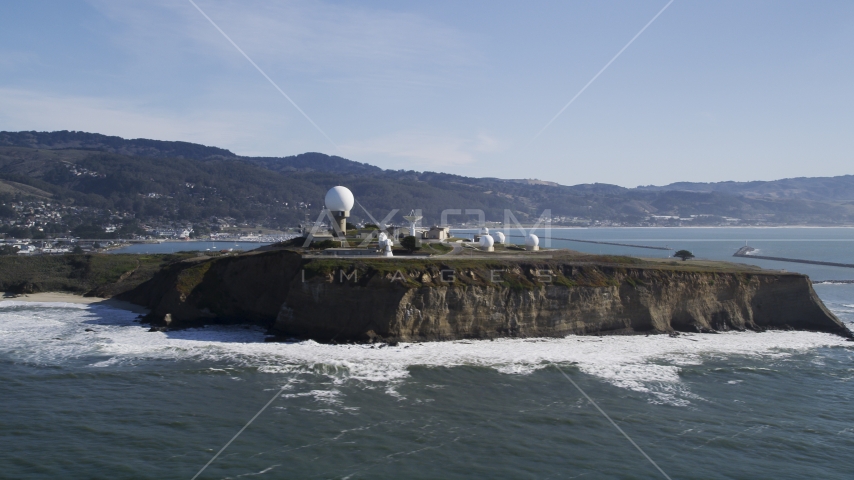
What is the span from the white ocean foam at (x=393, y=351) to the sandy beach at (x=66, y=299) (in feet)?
27.4

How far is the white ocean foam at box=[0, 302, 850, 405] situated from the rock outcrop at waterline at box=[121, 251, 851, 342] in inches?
62.3

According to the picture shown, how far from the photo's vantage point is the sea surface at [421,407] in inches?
829

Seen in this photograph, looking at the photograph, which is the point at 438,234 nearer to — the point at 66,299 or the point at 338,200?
the point at 338,200

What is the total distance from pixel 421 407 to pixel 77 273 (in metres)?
54.1

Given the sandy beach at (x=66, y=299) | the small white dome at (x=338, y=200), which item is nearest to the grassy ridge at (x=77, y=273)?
the sandy beach at (x=66, y=299)

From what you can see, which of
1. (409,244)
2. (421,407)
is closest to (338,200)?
(409,244)

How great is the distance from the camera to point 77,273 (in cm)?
6469

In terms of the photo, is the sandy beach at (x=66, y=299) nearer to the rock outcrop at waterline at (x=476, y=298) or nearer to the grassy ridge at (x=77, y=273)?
the grassy ridge at (x=77, y=273)

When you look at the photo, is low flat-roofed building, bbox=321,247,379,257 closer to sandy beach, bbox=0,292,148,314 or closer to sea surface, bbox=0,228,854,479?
sea surface, bbox=0,228,854,479

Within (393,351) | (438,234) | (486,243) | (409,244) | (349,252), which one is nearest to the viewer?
(393,351)

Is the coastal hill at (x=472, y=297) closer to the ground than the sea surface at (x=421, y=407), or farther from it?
farther from it

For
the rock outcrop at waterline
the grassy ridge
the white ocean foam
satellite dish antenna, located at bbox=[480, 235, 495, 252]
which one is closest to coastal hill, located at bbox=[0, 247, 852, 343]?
the rock outcrop at waterline

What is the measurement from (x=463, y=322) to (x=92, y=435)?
76.7 ft

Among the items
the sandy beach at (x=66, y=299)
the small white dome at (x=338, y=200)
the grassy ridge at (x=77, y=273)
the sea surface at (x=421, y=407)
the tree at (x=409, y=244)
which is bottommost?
the sea surface at (x=421, y=407)
